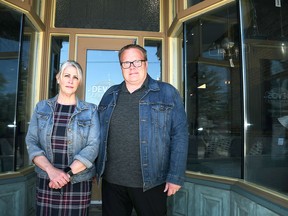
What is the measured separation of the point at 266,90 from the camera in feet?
8.84

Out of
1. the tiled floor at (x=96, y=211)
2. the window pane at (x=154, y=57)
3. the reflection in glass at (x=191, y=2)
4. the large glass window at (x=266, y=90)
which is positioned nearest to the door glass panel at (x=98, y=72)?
the window pane at (x=154, y=57)

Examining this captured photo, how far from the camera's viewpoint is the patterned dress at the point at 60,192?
1.88 metres

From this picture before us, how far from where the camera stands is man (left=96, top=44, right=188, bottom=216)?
6.20 ft

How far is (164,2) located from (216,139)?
2.00m

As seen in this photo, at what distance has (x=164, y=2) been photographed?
4129mm

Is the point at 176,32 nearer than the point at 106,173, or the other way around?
the point at 106,173

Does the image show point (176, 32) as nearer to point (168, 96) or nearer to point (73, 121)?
point (168, 96)

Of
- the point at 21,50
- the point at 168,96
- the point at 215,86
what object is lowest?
the point at 168,96

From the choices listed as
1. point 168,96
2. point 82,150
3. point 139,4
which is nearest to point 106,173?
point 82,150

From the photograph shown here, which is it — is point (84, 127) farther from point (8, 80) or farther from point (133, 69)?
point (8, 80)

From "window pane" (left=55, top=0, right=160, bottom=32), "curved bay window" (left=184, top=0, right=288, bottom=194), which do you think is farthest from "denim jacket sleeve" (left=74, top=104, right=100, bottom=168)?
"window pane" (left=55, top=0, right=160, bottom=32)

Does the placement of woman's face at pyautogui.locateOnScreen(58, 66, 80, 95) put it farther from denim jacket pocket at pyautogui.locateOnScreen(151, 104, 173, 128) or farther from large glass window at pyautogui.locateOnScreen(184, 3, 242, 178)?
large glass window at pyautogui.locateOnScreen(184, 3, 242, 178)

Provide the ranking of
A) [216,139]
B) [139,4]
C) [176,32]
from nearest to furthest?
[216,139], [176,32], [139,4]

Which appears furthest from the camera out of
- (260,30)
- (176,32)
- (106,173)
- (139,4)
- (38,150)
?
(139,4)
